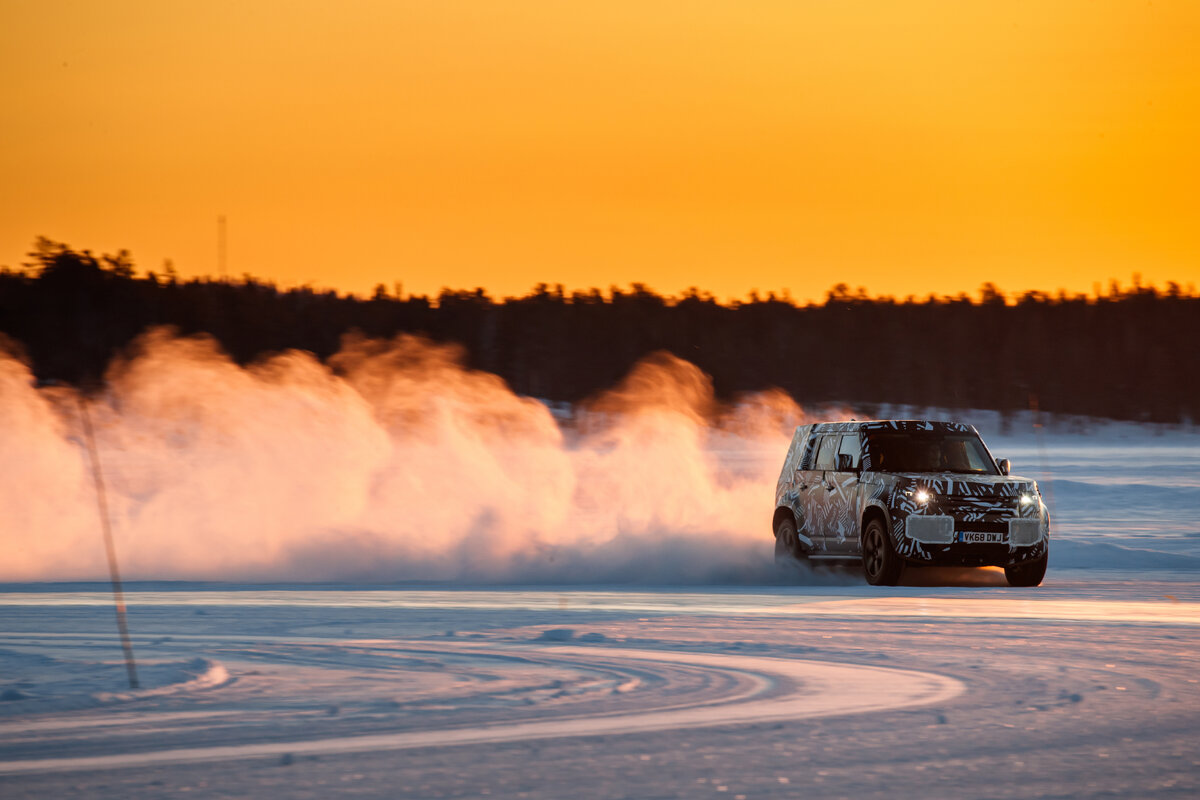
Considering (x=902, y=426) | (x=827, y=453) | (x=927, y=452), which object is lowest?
(x=927, y=452)

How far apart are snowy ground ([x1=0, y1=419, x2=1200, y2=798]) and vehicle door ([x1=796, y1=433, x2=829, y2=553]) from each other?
122 centimetres

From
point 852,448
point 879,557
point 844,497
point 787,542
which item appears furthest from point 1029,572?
point 787,542

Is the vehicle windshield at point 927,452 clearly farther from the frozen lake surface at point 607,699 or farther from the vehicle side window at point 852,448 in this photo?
the frozen lake surface at point 607,699

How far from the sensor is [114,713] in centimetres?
884

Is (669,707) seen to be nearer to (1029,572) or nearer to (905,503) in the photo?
(905,503)

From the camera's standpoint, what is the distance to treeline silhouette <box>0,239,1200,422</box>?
105625 millimetres

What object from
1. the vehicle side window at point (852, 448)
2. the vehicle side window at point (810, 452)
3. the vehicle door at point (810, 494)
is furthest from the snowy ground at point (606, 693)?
the vehicle side window at point (810, 452)

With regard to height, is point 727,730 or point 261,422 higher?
point 261,422

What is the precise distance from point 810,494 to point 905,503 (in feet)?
6.00

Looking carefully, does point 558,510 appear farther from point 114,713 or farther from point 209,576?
point 114,713

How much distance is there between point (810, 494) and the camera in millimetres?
18547

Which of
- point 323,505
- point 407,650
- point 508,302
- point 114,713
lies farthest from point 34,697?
point 508,302

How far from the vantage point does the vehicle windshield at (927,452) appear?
18047mm

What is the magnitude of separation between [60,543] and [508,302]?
338 feet
